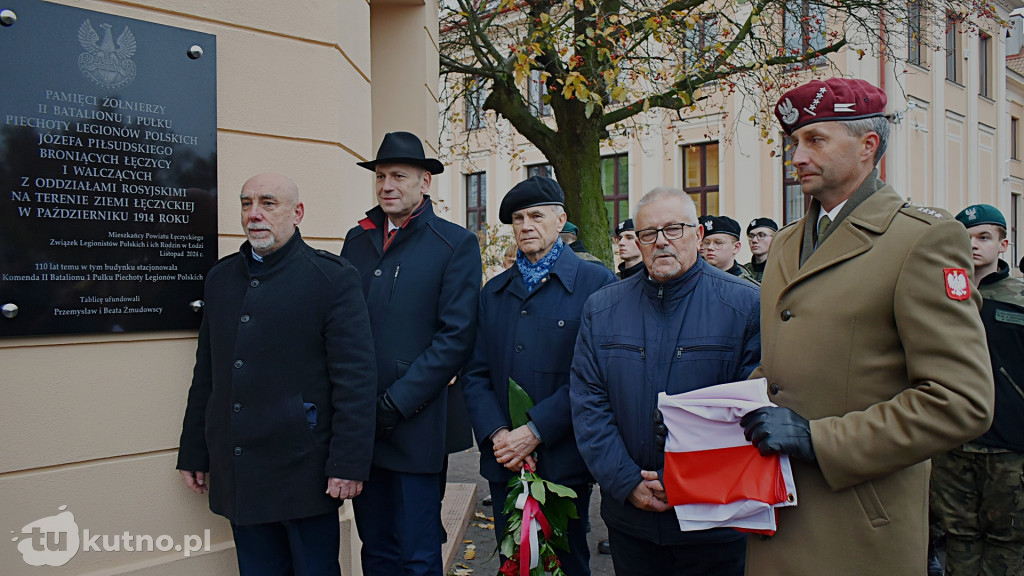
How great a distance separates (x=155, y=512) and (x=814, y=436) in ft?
9.18

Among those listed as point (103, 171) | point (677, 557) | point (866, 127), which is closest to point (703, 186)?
point (677, 557)

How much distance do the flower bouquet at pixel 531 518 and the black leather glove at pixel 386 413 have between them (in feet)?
1.59

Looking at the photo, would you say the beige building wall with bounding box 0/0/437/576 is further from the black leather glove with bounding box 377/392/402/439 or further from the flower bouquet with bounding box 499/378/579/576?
the flower bouquet with bounding box 499/378/579/576

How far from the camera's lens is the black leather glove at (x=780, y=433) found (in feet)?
5.85

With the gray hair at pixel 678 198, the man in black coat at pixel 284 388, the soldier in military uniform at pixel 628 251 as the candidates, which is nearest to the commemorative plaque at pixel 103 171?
the man in black coat at pixel 284 388

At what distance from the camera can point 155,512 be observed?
3.11 meters

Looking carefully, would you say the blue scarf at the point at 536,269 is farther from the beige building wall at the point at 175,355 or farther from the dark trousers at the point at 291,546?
the dark trousers at the point at 291,546

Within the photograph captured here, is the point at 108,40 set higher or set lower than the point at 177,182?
higher

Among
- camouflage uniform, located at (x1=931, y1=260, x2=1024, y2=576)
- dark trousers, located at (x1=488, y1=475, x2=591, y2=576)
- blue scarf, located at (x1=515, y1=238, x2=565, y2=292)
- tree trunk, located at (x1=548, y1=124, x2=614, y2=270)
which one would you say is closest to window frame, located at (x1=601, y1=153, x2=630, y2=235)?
tree trunk, located at (x1=548, y1=124, x2=614, y2=270)

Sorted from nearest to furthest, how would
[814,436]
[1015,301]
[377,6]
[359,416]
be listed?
1. [814,436]
2. [359,416]
3. [1015,301]
4. [377,6]

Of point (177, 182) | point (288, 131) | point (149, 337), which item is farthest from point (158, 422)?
point (288, 131)

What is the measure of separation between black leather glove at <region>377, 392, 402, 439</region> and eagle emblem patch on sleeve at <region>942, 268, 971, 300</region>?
2004 millimetres

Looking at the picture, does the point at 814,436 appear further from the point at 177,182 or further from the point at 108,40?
the point at 108,40

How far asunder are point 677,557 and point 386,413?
1.27 metres
